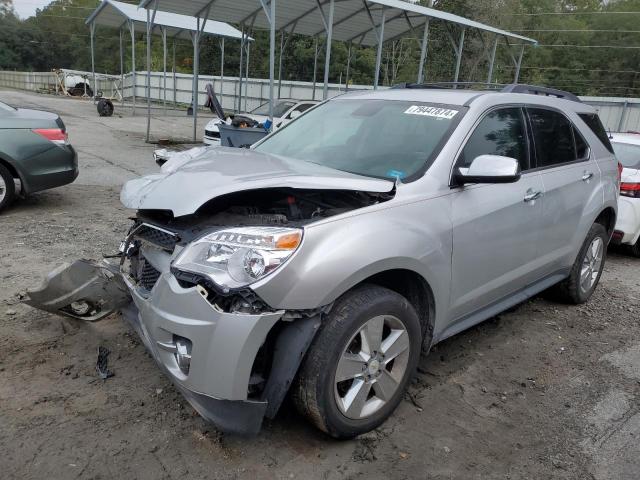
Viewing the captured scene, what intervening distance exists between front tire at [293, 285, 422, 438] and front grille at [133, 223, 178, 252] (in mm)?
916

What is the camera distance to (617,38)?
50.1 m

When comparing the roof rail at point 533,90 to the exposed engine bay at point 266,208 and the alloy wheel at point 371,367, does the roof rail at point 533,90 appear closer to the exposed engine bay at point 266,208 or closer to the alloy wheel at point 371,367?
the exposed engine bay at point 266,208

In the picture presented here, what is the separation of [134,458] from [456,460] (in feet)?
5.11

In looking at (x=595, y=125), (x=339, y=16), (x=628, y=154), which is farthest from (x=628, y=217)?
(x=339, y=16)

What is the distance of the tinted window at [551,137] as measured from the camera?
3.94 meters

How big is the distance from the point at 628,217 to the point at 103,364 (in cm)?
581

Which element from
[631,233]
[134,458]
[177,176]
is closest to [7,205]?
[177,176]

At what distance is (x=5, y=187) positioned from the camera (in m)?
6.28

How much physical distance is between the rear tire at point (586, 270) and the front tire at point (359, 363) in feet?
7.68

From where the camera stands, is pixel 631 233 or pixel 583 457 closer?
pixel 583 457

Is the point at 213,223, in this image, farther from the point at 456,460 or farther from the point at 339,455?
the point at 456,460

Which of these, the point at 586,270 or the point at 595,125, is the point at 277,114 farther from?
the point at 586,270

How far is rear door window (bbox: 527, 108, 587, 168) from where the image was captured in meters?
3.94

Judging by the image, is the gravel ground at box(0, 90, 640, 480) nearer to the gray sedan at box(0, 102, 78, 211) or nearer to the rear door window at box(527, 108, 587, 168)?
the rear door window at box(527, 108, 587, 168)
